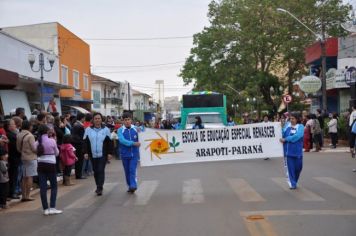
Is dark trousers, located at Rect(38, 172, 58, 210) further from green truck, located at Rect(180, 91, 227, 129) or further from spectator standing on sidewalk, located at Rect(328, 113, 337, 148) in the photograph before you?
green truck, located at Rect(180, 91, 227, 129)

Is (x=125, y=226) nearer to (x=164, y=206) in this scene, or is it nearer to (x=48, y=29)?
(x=164, y=206)

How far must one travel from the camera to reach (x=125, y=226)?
884 centimetres

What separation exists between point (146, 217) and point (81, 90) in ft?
117

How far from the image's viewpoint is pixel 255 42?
45969mm

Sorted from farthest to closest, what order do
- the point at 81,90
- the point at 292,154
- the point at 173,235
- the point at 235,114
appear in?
the point at 235,114 < the point at 81,90 < the point at 292,154 < the point at 173,235

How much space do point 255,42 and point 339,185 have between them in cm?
3378

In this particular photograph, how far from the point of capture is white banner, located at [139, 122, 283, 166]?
1341 cm

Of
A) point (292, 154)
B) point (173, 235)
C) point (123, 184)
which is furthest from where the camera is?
point (123, 184)

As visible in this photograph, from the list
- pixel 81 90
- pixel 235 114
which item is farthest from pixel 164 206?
pixel 235 114

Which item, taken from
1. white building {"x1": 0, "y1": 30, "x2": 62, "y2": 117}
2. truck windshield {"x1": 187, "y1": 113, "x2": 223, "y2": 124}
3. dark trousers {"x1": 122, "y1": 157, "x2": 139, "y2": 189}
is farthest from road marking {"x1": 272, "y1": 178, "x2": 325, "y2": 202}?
truck windshield {"x1": 187, "y1": 113, "x2": 223, "y2": 124}

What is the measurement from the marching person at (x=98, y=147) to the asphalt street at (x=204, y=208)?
0.46 metres

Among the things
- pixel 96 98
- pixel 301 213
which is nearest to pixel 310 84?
pixel 301 213

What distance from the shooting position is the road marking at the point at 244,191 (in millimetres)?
11172

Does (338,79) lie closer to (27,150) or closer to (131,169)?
(131,169)
